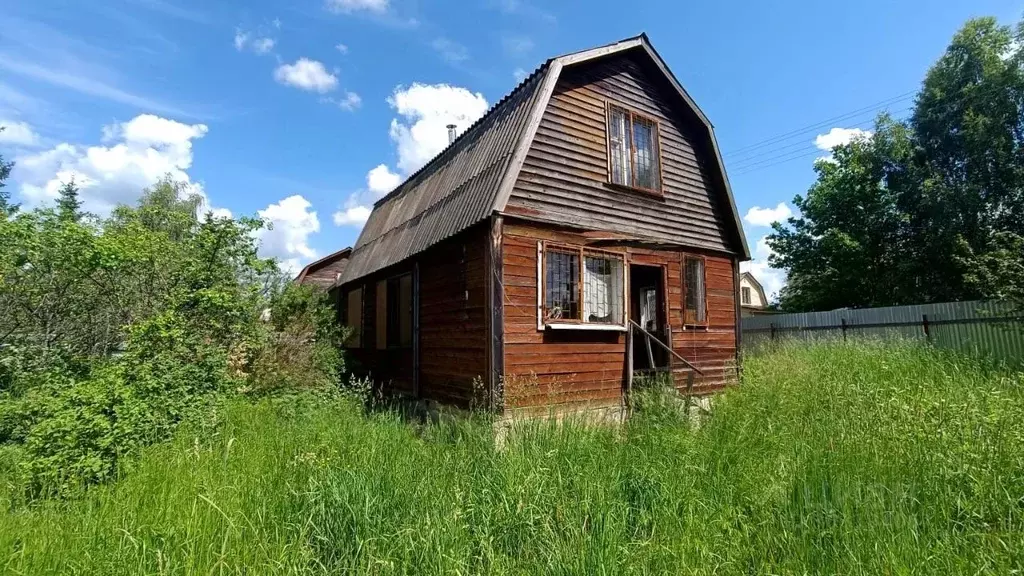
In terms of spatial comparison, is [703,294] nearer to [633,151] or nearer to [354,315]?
[633,151]

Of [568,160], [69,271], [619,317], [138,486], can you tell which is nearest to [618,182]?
[568,160]

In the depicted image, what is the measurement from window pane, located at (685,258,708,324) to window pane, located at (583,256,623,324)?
6.68ft

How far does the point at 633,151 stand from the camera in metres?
9.10

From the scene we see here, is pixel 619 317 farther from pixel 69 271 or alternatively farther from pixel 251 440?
pixel 69 271

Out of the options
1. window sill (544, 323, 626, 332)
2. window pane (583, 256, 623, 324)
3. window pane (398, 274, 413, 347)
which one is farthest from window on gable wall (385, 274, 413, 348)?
window pane (583, 256, 623, 324)

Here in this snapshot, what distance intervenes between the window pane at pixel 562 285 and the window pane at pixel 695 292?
2.93 meters

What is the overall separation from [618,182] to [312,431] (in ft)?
21.5

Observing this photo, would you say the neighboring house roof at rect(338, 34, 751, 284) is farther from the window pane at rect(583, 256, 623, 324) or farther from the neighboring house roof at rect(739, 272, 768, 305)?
the neighboring house roof at rect(739, 272, 768, 305)

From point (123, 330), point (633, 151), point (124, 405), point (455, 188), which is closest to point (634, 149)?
point (633, 151)

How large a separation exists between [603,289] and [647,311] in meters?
4.01

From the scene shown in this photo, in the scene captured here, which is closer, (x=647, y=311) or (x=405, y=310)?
(x=405, y=310)

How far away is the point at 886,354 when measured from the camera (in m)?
8.66

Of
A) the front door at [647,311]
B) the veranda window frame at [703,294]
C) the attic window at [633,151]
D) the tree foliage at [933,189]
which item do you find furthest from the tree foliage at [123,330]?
the tree foliage at [933,189]

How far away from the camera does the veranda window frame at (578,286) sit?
724 cm
